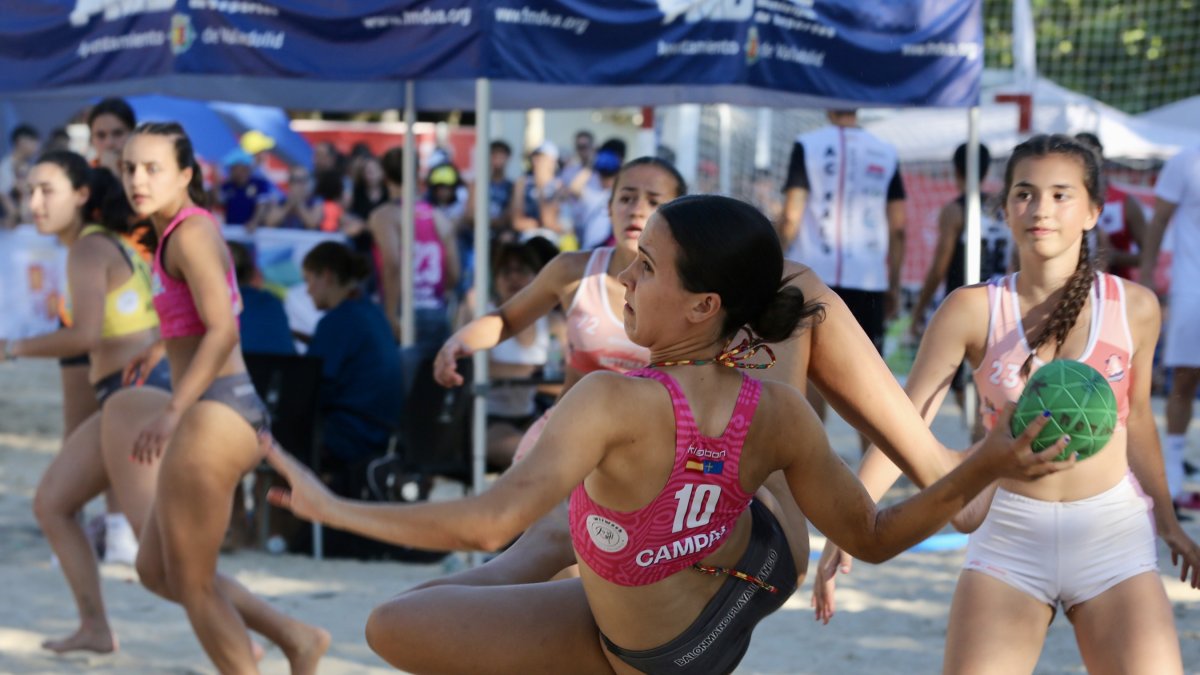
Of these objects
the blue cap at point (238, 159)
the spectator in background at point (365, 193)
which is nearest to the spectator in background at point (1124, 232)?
the spectator in background at point (365, 193)

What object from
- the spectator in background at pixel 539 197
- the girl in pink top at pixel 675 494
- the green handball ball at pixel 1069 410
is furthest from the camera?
the spectator in background at pixel 539 197

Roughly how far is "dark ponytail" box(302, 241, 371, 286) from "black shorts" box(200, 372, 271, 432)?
3.21 meters

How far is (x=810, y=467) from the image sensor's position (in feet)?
8.80

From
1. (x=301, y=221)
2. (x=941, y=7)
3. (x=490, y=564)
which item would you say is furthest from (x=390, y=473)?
(x=301, y=221)

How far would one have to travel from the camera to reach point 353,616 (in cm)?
647

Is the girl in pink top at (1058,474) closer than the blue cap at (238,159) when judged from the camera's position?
Yes

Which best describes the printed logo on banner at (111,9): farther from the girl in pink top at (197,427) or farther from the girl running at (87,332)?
the girl in pink top at (197,427)

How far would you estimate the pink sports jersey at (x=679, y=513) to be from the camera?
2566 mm

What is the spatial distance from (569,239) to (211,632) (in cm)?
883

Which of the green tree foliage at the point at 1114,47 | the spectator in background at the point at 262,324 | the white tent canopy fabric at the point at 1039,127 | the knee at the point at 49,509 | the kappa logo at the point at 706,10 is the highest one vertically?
the green tree foliage at the point at 1114,47

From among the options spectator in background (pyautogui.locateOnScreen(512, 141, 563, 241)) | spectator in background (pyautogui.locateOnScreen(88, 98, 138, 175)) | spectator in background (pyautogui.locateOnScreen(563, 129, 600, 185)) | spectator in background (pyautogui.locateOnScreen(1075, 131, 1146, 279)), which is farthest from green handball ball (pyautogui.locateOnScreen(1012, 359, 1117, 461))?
spectator in background (pyautogui.locateOnScreen(563, 129, 600, 185))

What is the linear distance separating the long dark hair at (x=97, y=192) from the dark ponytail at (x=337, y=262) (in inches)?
79.3

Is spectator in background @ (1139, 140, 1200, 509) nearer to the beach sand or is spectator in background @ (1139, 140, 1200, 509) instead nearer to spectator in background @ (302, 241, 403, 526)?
the beach sand

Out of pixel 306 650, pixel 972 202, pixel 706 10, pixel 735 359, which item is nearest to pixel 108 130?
pixel 706 10
